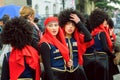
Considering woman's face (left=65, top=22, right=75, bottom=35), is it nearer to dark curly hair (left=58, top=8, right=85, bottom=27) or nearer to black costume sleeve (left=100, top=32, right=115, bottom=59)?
dark curly hair (left=58, top=8, right=85, bottom=27)

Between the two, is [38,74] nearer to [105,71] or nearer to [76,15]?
[76,15]

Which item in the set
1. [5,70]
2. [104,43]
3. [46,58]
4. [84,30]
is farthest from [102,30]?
[5,70]

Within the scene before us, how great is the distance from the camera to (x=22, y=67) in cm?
518

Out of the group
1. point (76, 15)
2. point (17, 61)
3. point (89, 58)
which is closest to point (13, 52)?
point (17, 61)

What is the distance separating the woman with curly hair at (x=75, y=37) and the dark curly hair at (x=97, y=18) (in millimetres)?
1198

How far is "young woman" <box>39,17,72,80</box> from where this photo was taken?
544 centimetres

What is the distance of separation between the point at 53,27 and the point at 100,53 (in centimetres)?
192

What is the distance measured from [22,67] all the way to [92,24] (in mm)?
2703

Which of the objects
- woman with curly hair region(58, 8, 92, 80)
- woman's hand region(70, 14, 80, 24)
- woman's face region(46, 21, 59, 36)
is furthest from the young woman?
woman's hand region(70, 14, 80, 24)

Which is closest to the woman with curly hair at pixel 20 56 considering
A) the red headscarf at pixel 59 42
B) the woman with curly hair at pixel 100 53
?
the red headscarf at pixel 59 42

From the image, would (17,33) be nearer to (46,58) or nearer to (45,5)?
(46,58)

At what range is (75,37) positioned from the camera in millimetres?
6148

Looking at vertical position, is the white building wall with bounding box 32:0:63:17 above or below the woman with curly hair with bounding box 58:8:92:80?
below

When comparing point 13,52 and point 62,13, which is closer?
point 13,52
